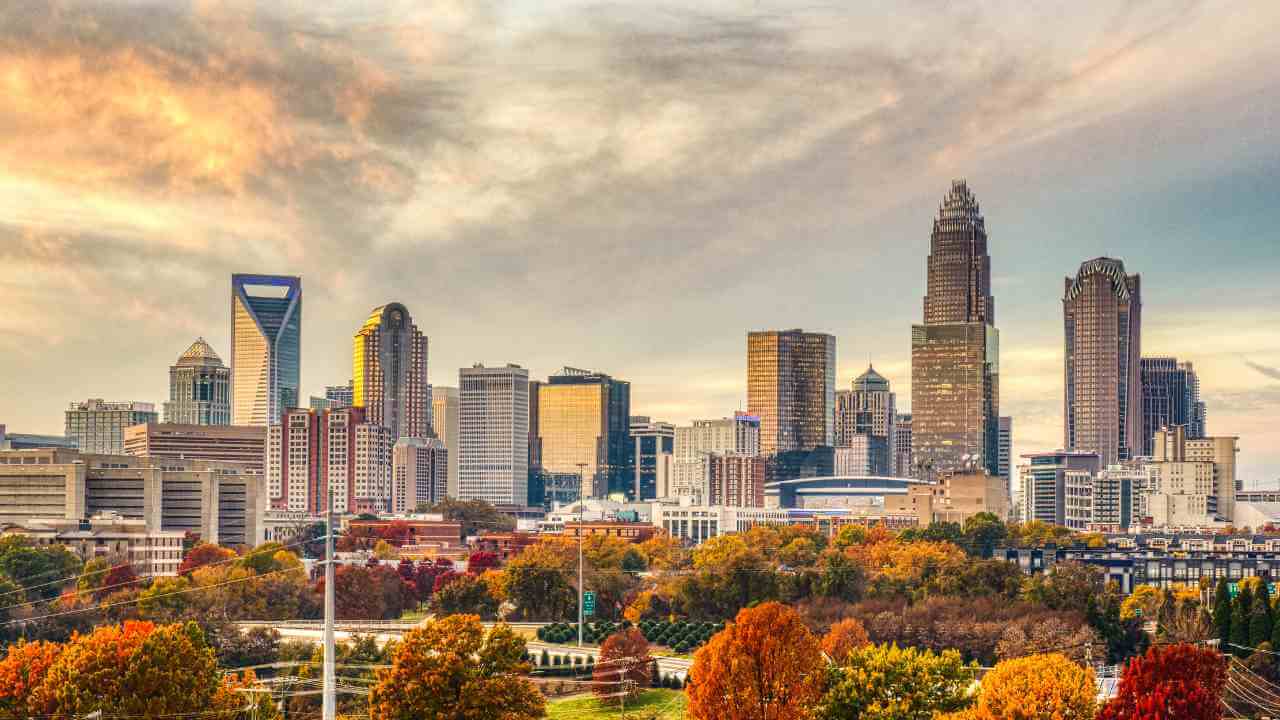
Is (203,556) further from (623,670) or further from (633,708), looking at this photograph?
(633,708)

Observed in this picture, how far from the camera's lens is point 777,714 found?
72.1 metres

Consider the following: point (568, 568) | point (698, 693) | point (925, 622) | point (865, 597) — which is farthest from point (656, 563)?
point (698, 693)

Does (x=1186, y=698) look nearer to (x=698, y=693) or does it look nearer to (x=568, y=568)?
A: (x=698, y=693)

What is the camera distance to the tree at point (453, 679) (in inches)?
2731

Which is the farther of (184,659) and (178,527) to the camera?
(178,527)

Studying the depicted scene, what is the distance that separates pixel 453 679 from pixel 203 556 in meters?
99.7

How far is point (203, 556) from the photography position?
16362cm

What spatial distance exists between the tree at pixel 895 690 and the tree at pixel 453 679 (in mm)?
13010

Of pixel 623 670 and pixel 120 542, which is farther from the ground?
pixel 120 542

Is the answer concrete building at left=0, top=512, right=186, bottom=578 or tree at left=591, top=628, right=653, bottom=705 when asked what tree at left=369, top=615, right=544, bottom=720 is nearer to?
tree at left=591, top=628, right=653, bottom=705

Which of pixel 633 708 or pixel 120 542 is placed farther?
pixel 120 542

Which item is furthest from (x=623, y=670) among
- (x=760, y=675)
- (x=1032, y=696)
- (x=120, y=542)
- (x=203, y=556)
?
(x=203, y=556)

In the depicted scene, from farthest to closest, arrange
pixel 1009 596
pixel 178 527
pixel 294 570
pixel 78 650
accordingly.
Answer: pixel 178 527, pixel 294 570, pixel 1009 596, pixel 78 650

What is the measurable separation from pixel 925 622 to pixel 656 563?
62.6 meters
